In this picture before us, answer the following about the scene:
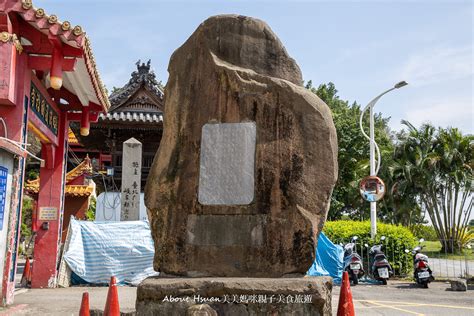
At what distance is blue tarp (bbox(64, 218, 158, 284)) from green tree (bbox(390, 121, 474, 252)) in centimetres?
1883

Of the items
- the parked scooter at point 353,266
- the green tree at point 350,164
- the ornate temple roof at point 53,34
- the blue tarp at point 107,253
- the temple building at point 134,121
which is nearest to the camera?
the ornate temple roof at point 53,34

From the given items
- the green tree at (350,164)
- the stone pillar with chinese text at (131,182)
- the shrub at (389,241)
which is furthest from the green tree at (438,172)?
the stone pillar with chinese text at (131,182)

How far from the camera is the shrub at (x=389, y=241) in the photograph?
1603 cm

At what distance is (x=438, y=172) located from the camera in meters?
27.5

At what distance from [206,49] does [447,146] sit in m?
24.4

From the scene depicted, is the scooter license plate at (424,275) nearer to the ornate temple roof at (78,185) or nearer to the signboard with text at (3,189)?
the signboard with text at (3,189)

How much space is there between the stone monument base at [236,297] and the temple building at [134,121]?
543 inches

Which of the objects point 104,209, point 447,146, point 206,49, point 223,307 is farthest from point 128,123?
point 447,146

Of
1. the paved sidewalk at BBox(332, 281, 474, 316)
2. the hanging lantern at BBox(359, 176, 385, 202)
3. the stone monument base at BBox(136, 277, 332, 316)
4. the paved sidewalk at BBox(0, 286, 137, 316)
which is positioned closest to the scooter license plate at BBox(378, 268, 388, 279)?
the paved sidewalk at BBox(332, 281, 474, 316)

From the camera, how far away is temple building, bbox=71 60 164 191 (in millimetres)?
18453

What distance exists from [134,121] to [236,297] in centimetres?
1454

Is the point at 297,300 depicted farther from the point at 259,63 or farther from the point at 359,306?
the point at 359,306

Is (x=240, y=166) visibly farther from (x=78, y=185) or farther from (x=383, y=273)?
(x=78, y=185)

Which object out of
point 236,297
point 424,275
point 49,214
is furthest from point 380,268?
point 236,297
